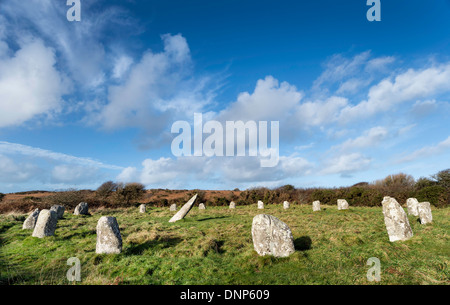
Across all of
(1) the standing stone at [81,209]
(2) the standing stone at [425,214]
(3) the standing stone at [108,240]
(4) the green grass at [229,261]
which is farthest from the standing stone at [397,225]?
(1) the standing stone at [81,209]

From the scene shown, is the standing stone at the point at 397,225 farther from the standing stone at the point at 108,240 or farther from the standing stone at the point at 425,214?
the standing stone at the point at 108,240

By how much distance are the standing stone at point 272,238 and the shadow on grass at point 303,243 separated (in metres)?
1.31

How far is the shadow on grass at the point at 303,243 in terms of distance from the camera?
374 inches

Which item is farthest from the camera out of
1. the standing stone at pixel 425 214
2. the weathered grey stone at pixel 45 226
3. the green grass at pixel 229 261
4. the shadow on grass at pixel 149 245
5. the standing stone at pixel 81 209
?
the standing stone at pixel 81 209

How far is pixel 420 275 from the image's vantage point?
20.4 feet

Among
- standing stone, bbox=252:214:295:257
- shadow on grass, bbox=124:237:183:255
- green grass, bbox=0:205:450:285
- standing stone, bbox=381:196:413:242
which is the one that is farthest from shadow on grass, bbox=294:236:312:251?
shadow on grass, bbox=124:237:183:255

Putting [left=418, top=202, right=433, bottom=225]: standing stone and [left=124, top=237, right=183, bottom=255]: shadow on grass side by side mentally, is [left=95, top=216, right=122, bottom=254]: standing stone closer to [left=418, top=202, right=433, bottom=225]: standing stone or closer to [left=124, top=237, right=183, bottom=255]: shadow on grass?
[left=124, top=237, right=183, bottom=255]: shadow on grass

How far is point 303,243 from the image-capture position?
33.0ft

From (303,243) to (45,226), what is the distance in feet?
44.3

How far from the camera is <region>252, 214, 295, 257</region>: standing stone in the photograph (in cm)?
838

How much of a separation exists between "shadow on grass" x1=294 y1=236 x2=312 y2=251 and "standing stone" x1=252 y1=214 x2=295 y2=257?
4.29 feet

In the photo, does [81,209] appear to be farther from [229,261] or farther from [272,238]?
[272,238]
